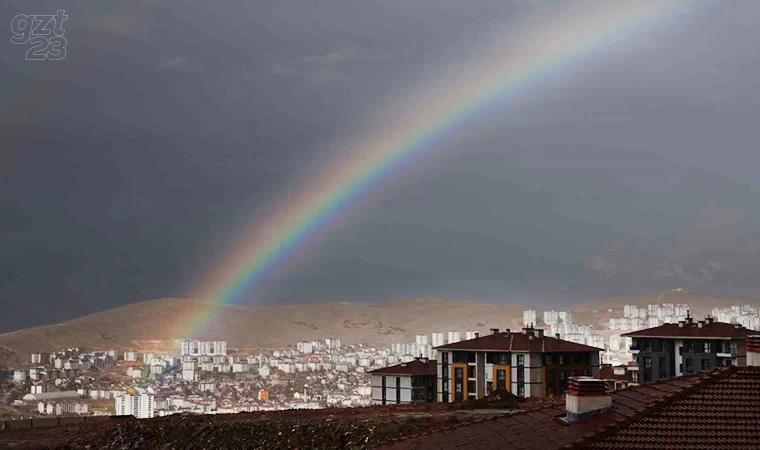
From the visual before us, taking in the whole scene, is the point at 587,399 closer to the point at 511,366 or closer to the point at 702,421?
the point at 702,421

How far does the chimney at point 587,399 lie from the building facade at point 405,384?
49.5m

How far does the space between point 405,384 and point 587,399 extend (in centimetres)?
5074

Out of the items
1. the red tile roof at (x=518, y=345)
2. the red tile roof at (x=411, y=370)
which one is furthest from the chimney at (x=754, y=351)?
the red tile roof at (x=411, y=370)

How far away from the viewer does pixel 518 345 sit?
62188mm

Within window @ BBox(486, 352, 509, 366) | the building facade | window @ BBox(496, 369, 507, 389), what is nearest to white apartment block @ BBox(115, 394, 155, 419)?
the building facade

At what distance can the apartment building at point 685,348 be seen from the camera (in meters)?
59.4

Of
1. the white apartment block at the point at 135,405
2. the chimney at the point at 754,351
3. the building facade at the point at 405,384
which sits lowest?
the white apartment block at the point at 135,405

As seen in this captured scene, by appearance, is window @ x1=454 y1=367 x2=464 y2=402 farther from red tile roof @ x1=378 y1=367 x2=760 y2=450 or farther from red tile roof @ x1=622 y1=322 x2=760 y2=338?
red tile roof @ x1=378 y1=367 x2=760 y2=450

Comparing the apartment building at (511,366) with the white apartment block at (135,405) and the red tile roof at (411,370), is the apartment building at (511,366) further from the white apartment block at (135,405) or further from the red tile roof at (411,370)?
the white apartment block at (135,405)

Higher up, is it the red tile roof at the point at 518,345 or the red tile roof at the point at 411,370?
the red tile roof at the point at 518,345

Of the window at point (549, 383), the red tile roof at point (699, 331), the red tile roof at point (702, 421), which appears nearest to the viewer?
the red tile roof at point (702, 421)

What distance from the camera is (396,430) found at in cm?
2844

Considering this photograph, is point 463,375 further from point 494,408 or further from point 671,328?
point 494,408

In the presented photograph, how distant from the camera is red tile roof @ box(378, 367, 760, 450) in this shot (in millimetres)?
12477
